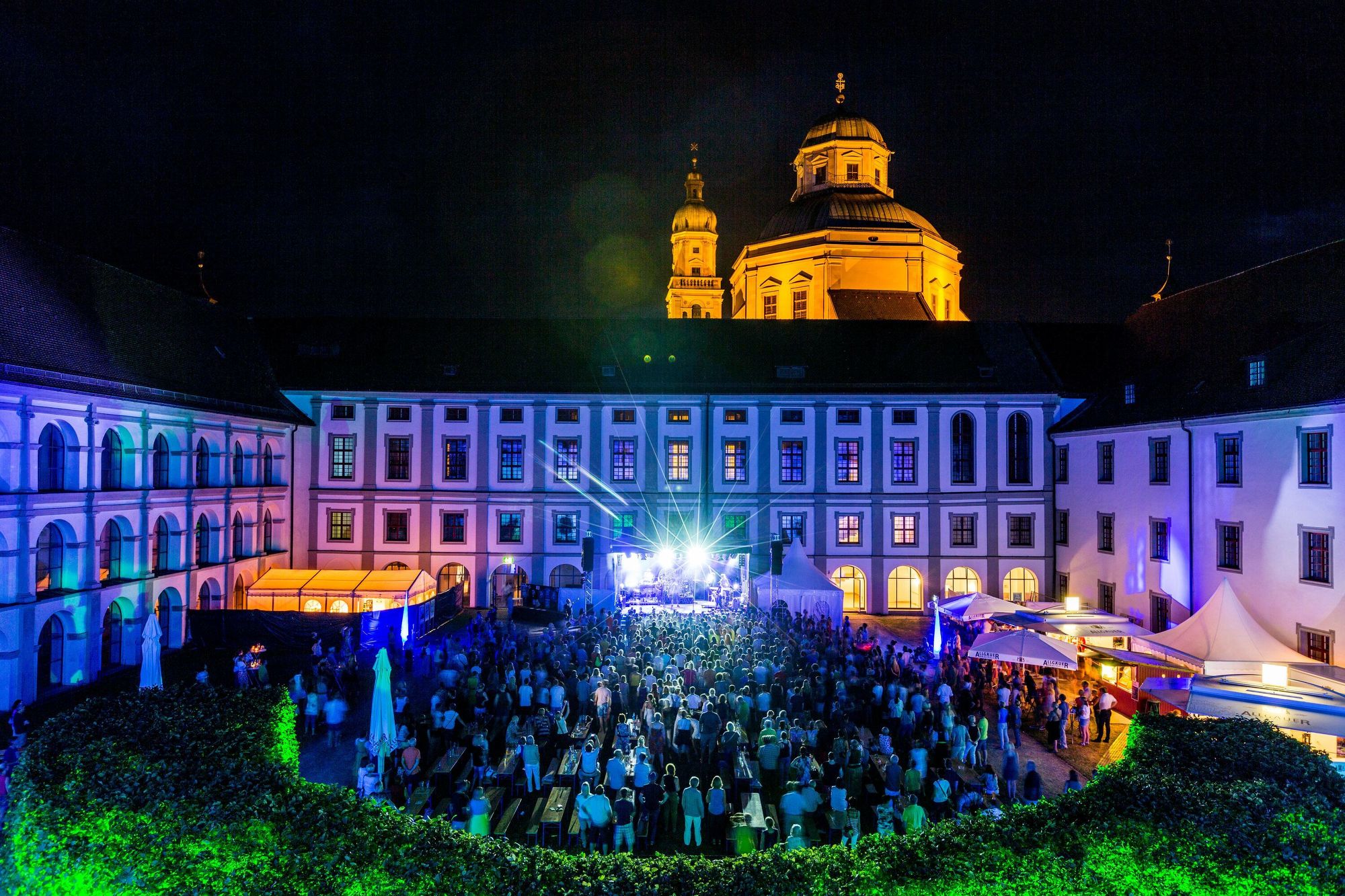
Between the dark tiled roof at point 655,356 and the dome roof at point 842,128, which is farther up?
the dome roof at point 842,128

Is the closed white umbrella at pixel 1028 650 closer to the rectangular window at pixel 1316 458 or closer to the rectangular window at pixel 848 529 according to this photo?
the rectangular window at pixel 1316 458

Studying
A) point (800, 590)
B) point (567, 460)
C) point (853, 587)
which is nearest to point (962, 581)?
point (853, 587)

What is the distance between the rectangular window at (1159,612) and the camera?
90.8 feet

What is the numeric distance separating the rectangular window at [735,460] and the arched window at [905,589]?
8189 millimetres

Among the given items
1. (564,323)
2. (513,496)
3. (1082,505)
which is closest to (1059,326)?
(1082,505)

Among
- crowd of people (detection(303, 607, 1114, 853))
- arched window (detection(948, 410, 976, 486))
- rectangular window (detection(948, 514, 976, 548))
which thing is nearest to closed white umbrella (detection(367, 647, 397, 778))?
crowd of people (detection(303, 607, 1114, 853))

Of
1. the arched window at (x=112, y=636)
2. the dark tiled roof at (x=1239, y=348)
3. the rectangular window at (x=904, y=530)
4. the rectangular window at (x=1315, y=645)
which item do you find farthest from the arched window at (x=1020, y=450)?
the arched window at (x=112, y=636)

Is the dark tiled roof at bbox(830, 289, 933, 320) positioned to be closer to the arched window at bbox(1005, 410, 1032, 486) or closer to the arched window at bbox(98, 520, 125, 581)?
the arched window at bbox(1005, 410, 1032, 486)

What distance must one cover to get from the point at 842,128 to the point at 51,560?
5147 cm

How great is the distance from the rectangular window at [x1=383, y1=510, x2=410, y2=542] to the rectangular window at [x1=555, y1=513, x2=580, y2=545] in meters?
6.85

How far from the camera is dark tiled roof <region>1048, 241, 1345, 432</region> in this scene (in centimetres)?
2317

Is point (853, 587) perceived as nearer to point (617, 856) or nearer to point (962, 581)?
point (962, 581)

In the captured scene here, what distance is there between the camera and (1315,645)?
2139cm

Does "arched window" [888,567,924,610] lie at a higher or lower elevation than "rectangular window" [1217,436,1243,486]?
lower
